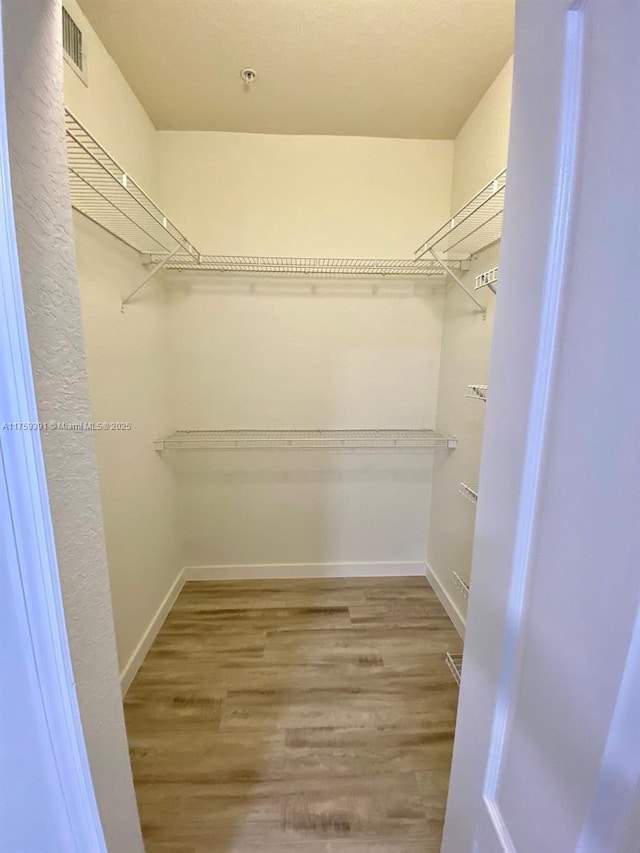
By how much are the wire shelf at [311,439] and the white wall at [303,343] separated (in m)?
0.05

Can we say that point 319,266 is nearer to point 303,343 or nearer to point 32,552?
point 303,343

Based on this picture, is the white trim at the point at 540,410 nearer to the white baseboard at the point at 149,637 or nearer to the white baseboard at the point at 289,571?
the white baseboard at the point at 149,637

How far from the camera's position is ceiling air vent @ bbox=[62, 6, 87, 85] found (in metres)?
1.21

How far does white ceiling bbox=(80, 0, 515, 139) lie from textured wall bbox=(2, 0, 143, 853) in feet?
3.52

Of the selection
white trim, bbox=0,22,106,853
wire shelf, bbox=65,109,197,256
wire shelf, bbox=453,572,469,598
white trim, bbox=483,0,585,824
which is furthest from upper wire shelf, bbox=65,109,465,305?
wire shelf, bbox=453,572,469,598

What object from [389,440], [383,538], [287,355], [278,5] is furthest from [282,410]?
[278,5]

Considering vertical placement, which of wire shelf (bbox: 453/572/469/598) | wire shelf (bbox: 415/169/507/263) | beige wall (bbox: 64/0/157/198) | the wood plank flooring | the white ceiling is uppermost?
the white ceiling

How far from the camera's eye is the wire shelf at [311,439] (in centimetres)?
220

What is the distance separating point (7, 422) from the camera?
0.54 meters

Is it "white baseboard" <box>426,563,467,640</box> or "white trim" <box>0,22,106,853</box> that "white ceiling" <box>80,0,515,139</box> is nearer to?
"white trim" <box>0,22,106,853</box>

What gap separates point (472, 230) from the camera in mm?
1813

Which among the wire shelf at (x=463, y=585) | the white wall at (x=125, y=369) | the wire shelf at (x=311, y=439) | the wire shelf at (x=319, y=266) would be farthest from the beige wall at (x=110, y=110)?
the wire shelf at (x=463, y=585)

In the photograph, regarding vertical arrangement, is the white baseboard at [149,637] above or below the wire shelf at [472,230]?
below

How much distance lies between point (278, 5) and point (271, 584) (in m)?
2.68
